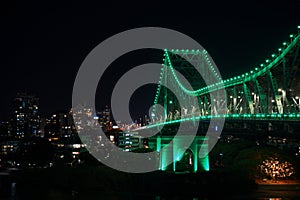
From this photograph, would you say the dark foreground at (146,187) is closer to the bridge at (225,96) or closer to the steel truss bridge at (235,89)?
the bridge at (225,96)

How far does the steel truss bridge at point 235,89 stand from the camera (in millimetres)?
27641

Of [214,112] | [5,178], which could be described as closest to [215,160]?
[214,112]

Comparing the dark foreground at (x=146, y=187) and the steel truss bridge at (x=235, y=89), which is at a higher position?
the steel truss bridge at (x=235, y=89)

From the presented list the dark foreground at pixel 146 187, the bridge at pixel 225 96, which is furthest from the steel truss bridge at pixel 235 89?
the dark foreground at pixel 146 187

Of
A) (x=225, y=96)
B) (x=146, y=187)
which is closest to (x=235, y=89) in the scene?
(x=225, y=96)

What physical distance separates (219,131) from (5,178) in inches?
1198

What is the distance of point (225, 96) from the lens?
41.8 meters

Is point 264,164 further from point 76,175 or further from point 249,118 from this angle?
point 76,175

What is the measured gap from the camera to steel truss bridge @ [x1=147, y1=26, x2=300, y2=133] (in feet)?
90.7

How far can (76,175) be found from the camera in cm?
4162

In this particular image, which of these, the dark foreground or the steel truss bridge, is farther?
the dark foreground

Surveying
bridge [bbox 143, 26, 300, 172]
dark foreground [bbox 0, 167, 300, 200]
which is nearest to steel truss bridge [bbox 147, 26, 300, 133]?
bridge [bbox 143, 26, 300, 172]

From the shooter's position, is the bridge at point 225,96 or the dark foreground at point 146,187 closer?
the bridge at point 225,96

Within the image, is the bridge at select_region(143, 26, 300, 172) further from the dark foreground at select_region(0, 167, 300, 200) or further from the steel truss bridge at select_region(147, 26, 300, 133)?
the dark foreground at select_region(0, 167, 300, 200)
